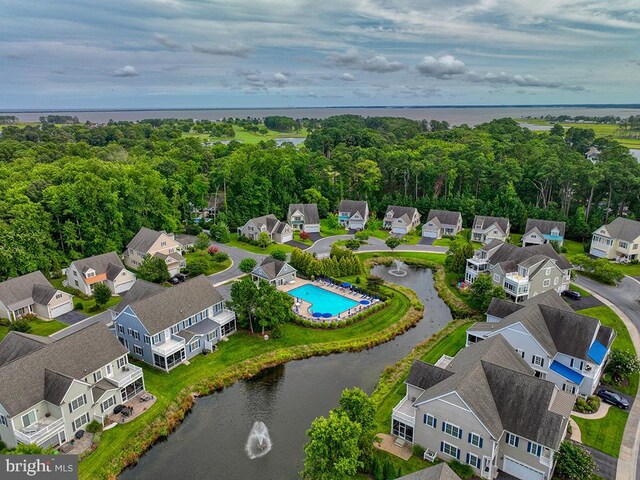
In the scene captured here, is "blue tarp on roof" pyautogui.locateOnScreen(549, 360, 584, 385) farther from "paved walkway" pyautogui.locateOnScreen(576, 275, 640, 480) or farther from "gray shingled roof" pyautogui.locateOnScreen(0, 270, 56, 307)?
"gray shingled roof" pyautogui.locateOnScreen(0, 270, 56, 307)

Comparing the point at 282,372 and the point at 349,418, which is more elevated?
the point at 349,418

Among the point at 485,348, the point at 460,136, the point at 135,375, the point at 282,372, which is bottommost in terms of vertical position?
the point at 282,372

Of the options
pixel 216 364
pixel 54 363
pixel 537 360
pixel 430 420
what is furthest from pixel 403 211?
pixel 54 363

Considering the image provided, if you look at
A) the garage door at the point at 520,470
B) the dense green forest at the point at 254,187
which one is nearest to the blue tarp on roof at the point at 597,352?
the garage door at the point at 520,470

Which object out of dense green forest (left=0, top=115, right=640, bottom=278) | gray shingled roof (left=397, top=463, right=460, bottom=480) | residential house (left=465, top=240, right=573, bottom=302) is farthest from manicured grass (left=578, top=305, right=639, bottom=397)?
dense green forest (left=0, top=115, right=640, bottom=278)

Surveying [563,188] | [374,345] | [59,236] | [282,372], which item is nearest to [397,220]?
[563,188]

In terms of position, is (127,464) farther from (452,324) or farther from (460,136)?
(460,136)
